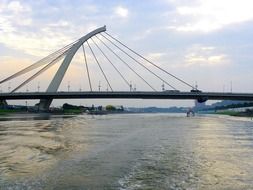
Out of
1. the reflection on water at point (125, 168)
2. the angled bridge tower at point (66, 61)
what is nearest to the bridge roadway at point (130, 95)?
the angled bridge tower at point (66, 61)

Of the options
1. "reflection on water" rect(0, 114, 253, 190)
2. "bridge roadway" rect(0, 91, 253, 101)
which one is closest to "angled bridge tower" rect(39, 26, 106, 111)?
"bridge roadway" rect(0, 91, 253, 101)

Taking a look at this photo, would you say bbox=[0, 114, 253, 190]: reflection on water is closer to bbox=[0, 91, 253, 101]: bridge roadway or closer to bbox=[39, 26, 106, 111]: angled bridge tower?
bbox=[0, 91, 253, 101]: bridge roadway

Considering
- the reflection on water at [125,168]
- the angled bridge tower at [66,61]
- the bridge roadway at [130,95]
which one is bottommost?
the reflection on water at [125,168]

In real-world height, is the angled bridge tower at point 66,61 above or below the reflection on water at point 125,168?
above

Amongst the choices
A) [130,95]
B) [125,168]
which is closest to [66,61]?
[130,95]

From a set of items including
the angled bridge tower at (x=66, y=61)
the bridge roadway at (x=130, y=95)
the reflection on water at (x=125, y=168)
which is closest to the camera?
the reflection on water at (x=125, y=168)

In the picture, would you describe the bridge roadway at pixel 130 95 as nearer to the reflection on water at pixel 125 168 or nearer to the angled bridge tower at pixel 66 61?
the angled bridge tower at pixel 66 61

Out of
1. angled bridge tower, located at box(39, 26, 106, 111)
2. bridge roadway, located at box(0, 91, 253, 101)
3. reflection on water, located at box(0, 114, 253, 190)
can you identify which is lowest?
reflection on water, located at box(0, 114, 253, 190)

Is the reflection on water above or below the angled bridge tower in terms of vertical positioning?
below

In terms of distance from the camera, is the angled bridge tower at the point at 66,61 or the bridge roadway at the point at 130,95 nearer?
the bridge roadway at the point at 130,95

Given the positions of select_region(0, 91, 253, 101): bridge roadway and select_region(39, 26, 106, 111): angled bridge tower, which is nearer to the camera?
select_region(0, 91, 253, 101): bridge roadway

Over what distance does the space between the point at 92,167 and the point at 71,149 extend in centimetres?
687

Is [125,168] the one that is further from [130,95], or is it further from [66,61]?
[66,61]

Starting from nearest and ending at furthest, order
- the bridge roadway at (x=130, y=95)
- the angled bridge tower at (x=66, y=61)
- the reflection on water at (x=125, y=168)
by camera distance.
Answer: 1. the reflection on water at (x=125, y=168)
2. the bridge roadway at (x=130, y=95)
3. the angled bridge tower at (x=66, y=61)
